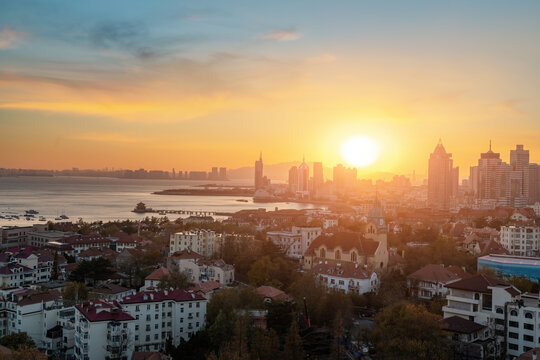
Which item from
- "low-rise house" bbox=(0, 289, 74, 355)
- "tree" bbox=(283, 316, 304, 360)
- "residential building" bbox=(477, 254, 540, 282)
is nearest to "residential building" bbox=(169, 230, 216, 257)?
"low-rise house" bbox=(0, 289, 74, 355)

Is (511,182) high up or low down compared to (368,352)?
up

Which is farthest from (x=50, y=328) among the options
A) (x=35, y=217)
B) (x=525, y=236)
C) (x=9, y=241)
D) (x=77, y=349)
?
(x=35, y=217)

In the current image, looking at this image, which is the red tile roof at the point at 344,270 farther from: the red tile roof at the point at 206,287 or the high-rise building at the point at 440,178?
the high-rise building at the point at 440,178

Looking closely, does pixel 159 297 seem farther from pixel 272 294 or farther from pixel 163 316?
pixel 272 294

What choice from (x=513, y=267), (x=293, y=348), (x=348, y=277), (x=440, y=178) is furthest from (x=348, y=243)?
(x=440, y=178)

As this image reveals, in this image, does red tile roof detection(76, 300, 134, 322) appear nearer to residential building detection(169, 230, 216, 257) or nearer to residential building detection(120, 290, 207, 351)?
residential building detection(120, 290, 207, 351)

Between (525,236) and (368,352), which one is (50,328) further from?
(525,236)
